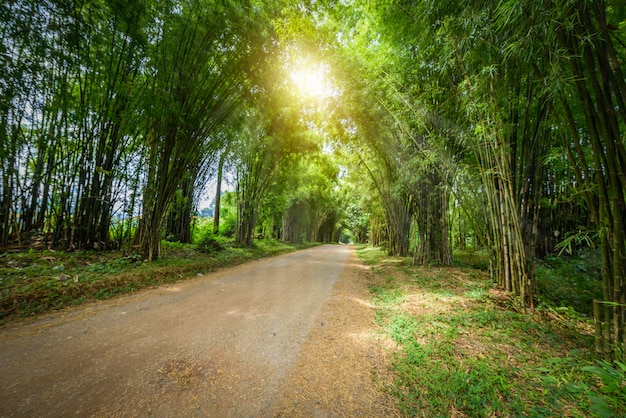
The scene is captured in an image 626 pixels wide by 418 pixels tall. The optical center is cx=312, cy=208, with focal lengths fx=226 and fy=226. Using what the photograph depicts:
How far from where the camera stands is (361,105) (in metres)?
5.60

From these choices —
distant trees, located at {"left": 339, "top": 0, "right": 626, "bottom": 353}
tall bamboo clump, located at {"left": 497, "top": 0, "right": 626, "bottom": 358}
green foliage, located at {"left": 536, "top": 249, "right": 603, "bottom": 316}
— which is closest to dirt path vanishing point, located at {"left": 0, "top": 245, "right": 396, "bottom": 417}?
tall bamboo clump, located at {"left": 497, "top": 0, "right": 626, "bottom": 358}

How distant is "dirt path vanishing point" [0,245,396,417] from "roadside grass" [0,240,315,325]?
0.35m

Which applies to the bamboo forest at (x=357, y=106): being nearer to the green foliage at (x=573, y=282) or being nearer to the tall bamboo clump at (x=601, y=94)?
the tall bamboo clump at (x=601, y=94)

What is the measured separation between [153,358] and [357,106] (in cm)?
602

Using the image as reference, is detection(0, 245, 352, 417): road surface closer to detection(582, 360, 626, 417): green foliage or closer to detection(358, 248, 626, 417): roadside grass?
detection(358, 248, 626, 417): roadside grass

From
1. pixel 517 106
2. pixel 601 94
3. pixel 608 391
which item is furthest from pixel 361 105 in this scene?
pixel 608 391

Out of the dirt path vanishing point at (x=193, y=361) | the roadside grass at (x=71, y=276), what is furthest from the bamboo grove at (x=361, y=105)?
the dirt path vanishing point at (x=193, y=361)

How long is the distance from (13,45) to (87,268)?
3.08 m

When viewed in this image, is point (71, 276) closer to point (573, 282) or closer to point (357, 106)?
point (357, 106)

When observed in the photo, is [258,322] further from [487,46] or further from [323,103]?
[323,103]

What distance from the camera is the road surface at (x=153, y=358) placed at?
125 cm

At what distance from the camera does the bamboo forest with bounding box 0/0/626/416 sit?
5.79 ft

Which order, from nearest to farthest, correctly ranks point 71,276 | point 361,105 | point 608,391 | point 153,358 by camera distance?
1. point 608,391
2. point 153,358
3. point 71,276
4. point 361,105

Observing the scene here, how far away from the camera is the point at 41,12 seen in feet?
9.28
